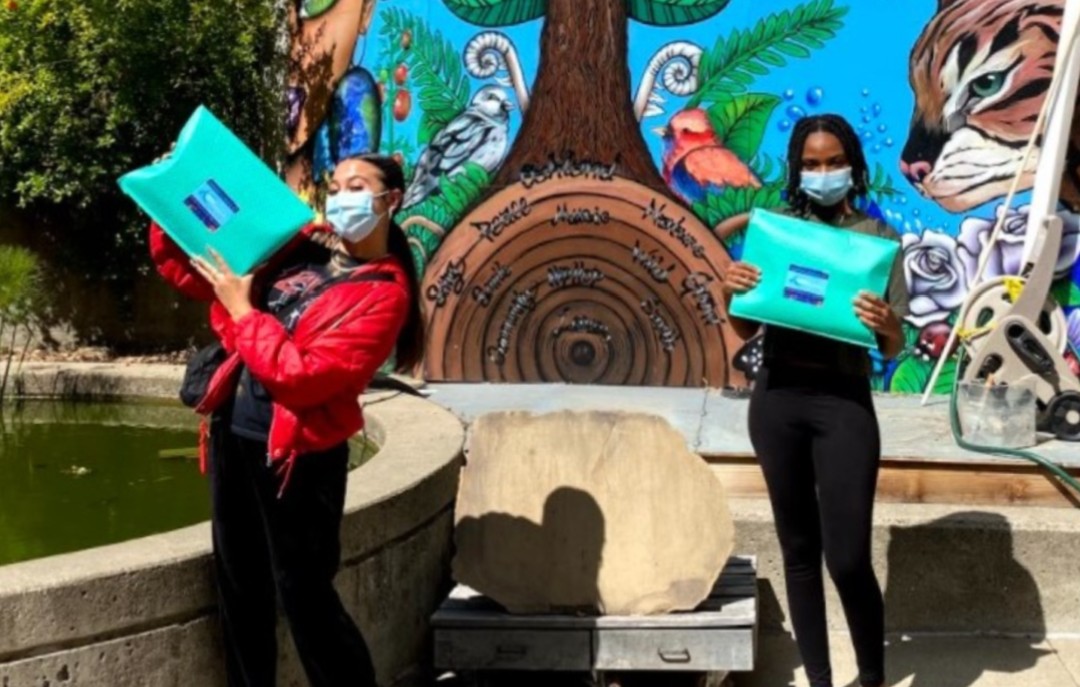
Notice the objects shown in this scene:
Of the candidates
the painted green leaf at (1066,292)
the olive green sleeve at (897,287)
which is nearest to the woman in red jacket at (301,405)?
the olive green sleeve at (897,287)

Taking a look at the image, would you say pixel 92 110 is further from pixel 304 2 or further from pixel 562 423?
pixel 562 423

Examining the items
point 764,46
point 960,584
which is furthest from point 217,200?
point 764,46

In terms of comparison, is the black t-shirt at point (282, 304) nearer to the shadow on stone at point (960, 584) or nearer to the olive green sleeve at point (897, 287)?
the olive green sleeve at point (897, 287)

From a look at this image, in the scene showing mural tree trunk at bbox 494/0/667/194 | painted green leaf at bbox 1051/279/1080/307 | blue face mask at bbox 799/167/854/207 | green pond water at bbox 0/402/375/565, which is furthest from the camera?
mural tree trunk at bbox 494/0/667/194

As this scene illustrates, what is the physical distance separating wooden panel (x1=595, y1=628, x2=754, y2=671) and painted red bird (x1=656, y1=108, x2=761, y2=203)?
4329 millimetres

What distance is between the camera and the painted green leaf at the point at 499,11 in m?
8.89

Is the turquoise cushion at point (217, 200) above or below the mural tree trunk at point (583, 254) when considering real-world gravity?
above

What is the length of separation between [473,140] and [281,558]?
18.1ft

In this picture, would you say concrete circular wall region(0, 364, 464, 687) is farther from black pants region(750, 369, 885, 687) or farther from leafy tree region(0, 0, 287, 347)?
leafy tree region(0, 0, 287, 347)

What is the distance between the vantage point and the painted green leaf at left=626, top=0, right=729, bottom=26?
8.68 metres

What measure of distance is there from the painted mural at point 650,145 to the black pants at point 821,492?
393cm

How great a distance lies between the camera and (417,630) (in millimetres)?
4969

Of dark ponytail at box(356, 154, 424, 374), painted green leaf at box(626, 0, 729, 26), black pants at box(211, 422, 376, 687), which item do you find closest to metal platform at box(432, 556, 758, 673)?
black pants at box(211, 422, 376, 687)

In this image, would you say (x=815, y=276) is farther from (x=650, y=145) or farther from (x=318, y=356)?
(x=650, y=145)
